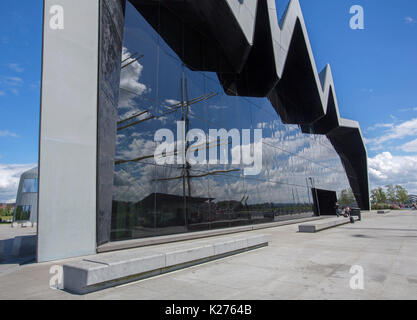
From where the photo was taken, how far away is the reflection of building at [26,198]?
30.9 meters

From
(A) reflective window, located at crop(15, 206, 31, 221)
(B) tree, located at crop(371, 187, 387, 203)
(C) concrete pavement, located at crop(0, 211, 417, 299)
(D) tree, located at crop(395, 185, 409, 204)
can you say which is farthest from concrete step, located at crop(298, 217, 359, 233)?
(D) tree, located at crop(395, 185, 409, 204)

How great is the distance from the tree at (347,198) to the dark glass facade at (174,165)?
21.2 metres

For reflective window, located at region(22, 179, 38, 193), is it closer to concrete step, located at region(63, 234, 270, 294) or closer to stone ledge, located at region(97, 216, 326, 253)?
stone ledge, located at region(97, 216, 326, 253)

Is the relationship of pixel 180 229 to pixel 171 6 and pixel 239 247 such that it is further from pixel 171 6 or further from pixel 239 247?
pixel 171 6

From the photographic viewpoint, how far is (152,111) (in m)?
11.7

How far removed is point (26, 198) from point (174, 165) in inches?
1075

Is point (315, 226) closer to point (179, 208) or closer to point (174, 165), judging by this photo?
point (179, 208)

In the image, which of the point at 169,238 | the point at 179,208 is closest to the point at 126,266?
the point at 169,238

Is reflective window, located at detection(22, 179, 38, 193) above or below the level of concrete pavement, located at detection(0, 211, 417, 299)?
above

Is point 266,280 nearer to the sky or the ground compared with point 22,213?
nearer to the sky

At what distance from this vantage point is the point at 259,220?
61.6 feet

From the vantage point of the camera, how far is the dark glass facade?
10.4m

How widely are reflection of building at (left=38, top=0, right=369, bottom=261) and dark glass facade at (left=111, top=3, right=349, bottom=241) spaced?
0.18 feet
